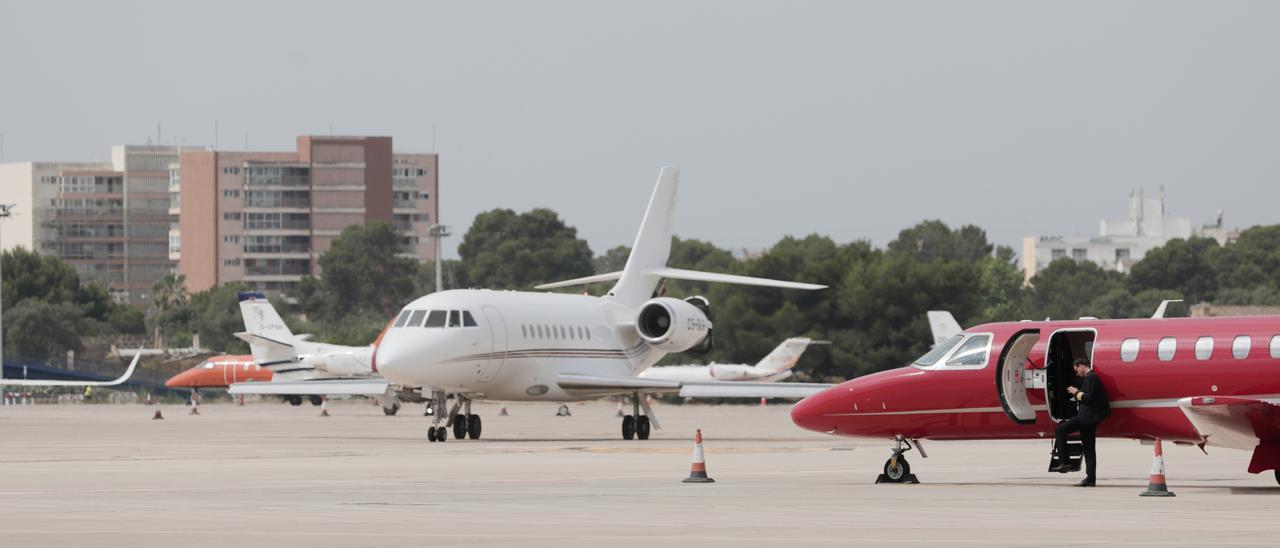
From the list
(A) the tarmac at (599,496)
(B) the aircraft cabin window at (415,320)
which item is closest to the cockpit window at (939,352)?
(A) the tarmac at (599,496)

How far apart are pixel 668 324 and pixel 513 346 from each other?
4.55 metres

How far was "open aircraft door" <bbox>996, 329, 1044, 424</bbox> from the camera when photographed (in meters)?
21.7

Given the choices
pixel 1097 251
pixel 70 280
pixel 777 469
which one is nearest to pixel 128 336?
pixel 70 280

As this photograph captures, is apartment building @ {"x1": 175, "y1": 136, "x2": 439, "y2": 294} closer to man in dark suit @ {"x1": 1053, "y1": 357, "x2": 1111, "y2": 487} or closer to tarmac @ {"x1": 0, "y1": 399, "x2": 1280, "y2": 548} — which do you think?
tarmac @ {"x1": 0, "y1": 399, "x2": 1280, "y2": 548}

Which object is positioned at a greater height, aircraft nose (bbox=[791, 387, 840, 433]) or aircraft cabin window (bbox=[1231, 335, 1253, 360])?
aircraft cabin window (bbox=[1231, 335, 1253, 360])

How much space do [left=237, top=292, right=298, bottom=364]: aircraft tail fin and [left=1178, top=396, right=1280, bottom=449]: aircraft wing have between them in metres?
53.9

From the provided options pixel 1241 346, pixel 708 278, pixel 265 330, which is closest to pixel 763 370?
pixel 265 330

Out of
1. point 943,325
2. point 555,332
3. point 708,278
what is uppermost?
point 708,278

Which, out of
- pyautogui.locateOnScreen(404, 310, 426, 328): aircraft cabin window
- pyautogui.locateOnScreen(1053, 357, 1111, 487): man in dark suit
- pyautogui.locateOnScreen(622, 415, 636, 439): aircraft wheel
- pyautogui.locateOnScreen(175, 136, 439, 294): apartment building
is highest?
pyautogui.locateOnScreen(175, 136, 439, 294): apartment building

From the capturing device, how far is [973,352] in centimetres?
2228

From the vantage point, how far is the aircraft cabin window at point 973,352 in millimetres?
22172

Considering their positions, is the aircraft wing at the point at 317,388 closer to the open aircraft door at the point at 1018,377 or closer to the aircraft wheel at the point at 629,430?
the aircraft wheel at the point at 629,430

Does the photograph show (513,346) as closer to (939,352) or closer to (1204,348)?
(939,352)

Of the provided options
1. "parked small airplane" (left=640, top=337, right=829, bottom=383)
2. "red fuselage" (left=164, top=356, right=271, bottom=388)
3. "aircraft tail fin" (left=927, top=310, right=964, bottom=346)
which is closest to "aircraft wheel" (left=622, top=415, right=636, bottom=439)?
"aircraft tail fin" (left=927, top=310, right=964, bottom=346)
